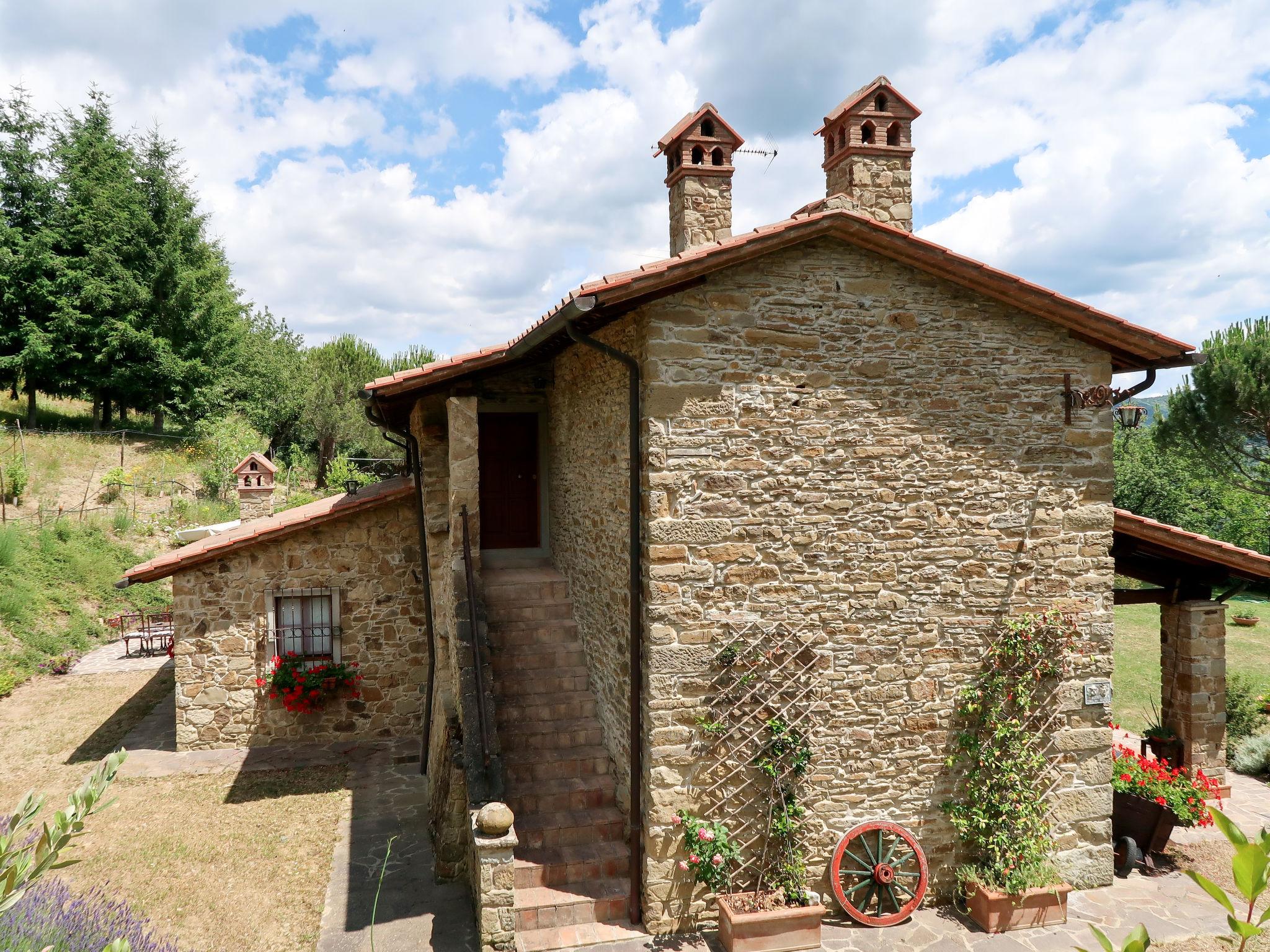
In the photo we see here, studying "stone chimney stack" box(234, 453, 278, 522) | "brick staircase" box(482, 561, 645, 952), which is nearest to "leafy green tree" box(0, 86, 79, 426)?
"stone chimney stack" box(234, 453, 278, 522)

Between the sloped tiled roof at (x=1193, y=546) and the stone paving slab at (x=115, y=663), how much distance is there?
1635cm

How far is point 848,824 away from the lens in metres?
6.90

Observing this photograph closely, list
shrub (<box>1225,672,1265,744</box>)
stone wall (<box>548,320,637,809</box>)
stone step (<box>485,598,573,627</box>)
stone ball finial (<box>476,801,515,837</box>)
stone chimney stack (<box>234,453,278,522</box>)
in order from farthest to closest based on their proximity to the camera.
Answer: stone chimney stack (<box>234,453,278,522</box>) → shrub (<box>1225,672,1265,744</box>) → stone step (<box>485,598,573,627</box>) → stone wall (<box>548,320,637,809</box>) → stone ball finial (<box>476,801,515,837</box>)

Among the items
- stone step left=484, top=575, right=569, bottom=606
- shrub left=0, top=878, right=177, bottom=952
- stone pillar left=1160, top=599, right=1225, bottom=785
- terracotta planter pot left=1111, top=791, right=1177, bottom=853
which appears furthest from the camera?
stone step left=484, top=575, right=569, bottom=606

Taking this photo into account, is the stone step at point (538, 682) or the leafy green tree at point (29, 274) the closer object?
the stone step at point (538, 682)

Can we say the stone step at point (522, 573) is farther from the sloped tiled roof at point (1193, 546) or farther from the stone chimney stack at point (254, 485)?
the stone chimney stack at point (254, 485)

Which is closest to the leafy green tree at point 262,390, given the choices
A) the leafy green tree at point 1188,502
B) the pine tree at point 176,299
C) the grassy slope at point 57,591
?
the pine tree at point 176,299

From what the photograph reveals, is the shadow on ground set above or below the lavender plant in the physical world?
below

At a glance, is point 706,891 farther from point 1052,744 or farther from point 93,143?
point 93,143

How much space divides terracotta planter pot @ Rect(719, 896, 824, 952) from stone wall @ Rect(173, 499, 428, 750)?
21.7 ft

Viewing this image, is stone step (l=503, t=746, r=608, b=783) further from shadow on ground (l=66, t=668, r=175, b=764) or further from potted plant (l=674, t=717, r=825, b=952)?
shadow on ground (l=66, t=668, r=175, b=764)

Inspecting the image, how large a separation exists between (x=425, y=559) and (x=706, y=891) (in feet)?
18.2

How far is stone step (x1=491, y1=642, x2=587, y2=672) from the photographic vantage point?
851 cm

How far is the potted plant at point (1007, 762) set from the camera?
695 cm
